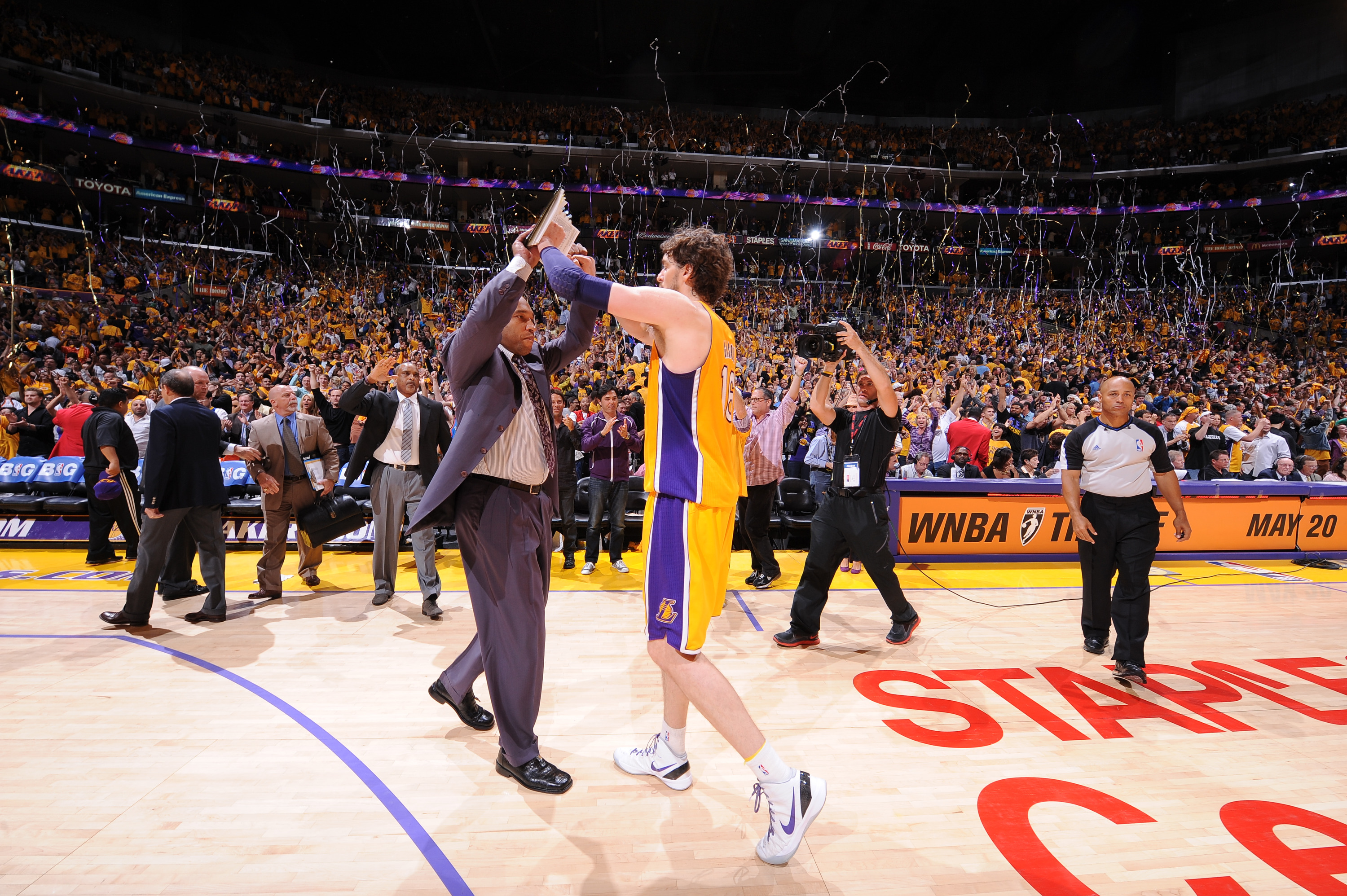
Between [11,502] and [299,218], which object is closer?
[11,502]

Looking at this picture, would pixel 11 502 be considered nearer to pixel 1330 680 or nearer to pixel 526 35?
pixel 1330 680

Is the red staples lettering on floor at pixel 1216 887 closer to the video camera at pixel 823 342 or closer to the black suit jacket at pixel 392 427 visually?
the video camera at pixel 823 342

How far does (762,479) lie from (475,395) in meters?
3.93

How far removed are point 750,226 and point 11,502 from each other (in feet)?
81.1

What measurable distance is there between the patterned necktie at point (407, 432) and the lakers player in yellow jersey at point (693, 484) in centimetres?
349

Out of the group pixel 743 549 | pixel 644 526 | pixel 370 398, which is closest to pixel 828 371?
pixel 644 526

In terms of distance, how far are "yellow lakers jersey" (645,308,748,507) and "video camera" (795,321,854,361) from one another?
1.41 meters

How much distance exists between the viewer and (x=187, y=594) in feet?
18.4

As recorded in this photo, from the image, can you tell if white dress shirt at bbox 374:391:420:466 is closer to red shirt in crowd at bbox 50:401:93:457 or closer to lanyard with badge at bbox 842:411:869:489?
lanyard with badge at bbox 842:411:869:489

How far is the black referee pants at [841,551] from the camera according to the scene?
448 centimetres

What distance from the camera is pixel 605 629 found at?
493 cm

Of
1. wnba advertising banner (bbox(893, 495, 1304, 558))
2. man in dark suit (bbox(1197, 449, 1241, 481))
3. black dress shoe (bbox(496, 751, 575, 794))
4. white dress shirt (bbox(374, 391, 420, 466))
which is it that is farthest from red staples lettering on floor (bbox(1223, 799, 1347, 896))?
man in dark suit (bbox(1197, 449, 1241, 481))

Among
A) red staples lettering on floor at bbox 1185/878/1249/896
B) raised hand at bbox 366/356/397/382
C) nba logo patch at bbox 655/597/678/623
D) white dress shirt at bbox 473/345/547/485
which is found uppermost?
raised hand at bbox 366/356/397/382

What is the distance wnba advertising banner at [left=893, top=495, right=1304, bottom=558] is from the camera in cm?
718
